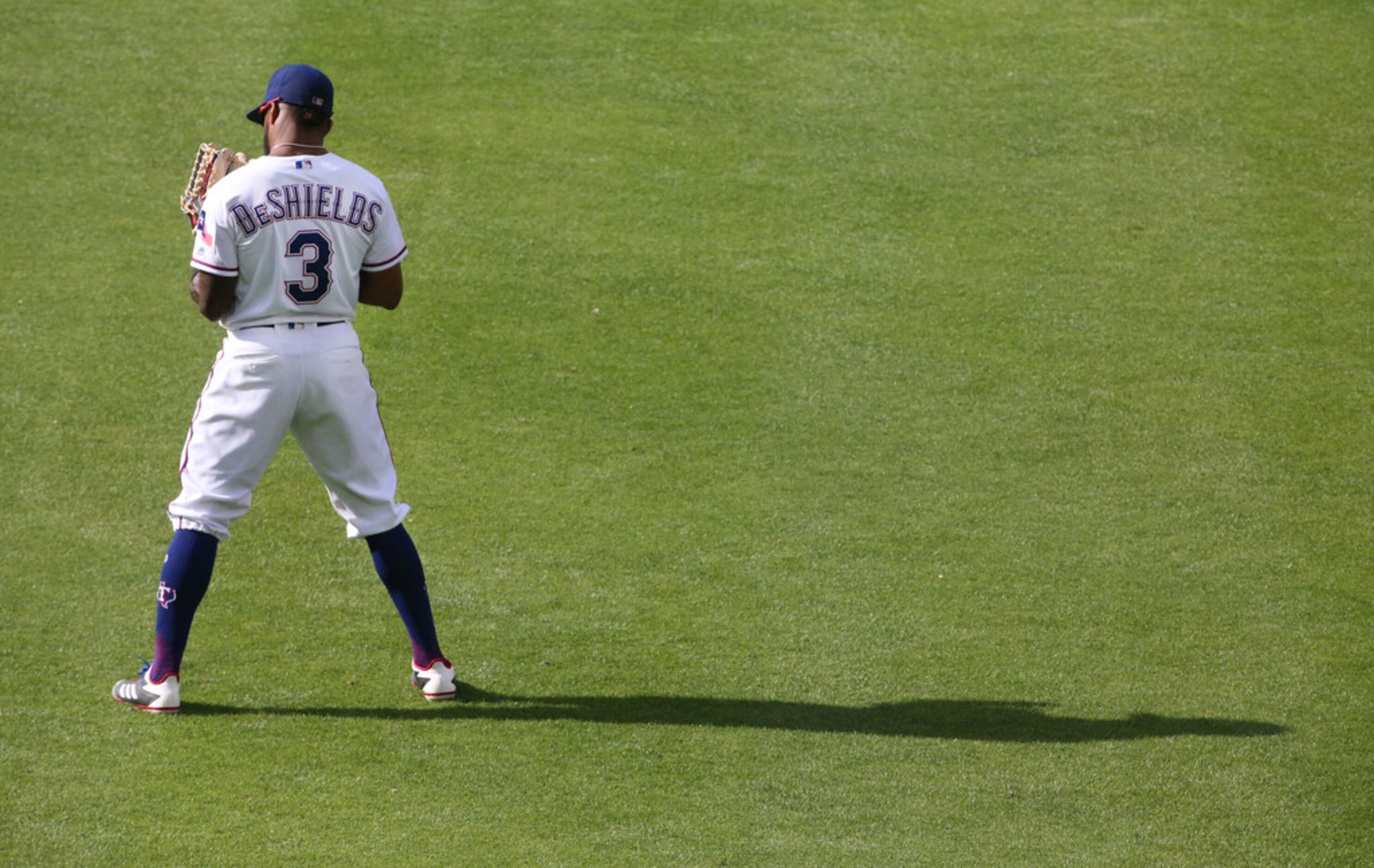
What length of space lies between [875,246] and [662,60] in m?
2.44

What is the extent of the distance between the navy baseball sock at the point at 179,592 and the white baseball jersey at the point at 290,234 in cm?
72

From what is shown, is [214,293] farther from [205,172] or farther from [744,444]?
[744,444]

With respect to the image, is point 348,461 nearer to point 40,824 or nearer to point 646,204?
point 40,824

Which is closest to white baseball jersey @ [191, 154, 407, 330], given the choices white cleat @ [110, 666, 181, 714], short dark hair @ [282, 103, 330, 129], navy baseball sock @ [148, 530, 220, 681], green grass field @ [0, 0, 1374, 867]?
short dark hair @ [282, 103, 330, 129]

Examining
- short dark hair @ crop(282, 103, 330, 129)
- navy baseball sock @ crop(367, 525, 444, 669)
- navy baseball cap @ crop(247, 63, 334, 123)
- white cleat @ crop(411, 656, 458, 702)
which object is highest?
navy baseball cap @ crop(247, 63, 334, 123)

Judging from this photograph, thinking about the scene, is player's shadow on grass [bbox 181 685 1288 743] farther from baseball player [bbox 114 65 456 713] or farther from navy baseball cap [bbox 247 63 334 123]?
navy baseball cap [bbox 247 63 334 123]

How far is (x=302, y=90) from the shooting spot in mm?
4457

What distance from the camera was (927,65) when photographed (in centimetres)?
951

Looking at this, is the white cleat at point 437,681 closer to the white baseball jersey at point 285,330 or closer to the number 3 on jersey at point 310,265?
the white baseball jersey at point 285,330

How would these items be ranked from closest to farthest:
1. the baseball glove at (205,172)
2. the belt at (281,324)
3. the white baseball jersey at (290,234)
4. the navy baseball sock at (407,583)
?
the white baseball jersey at (290,234) < the belt at (281,324) < the baseball glove at (205,172) < the navy baseball sock at (407,583)

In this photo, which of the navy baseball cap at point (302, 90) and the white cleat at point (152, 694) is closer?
the navy baseball cap at point (302, 90)

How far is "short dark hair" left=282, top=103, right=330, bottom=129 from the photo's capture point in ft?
14.7

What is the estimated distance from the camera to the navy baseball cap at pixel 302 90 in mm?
4457

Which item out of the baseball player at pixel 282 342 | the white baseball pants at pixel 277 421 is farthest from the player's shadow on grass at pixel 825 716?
the white baseball pants at pixel 277 421
